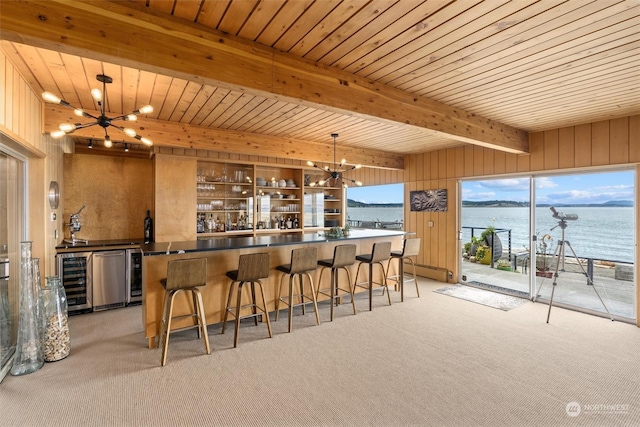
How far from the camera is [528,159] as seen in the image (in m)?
5.01

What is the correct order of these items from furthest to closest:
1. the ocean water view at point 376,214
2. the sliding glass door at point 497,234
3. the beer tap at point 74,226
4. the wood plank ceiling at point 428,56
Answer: the ocean water view at point 376,214 < the sliding glass door at point 497,234 < the beer tap at point 74,226 < the wood plank ceiling at point 428,56

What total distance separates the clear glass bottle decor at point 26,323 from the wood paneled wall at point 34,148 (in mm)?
840

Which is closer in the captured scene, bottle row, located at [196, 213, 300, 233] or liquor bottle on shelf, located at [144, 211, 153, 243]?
liquor bottle on shelf, located at [144, 211, 153, 243]

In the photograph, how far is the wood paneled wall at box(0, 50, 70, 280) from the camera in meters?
2.56

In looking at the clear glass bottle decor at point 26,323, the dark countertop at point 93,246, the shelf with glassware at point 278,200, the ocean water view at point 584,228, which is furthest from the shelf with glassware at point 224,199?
the ocean water view at point 584,228

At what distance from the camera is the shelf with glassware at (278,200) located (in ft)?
20.7

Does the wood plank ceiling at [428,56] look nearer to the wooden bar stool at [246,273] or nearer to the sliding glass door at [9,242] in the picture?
the sliding glass door at [9,242]

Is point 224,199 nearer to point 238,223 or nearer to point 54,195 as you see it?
point 238,223

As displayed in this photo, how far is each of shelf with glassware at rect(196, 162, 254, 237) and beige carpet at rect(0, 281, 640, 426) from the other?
2.20 meters

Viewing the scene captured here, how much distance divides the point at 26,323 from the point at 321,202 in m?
5.27

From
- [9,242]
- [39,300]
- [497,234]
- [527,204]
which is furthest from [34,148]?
[497,234]

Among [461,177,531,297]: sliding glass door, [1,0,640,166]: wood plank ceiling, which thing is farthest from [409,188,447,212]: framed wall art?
[1,0,640,166]: wood plank ceiling

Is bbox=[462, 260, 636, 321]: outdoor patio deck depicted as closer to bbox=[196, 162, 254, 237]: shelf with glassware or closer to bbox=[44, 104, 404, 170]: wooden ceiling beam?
bbox=[44, 104, 404, 170]: wooden ceiling beam

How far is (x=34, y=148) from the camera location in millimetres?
3244
